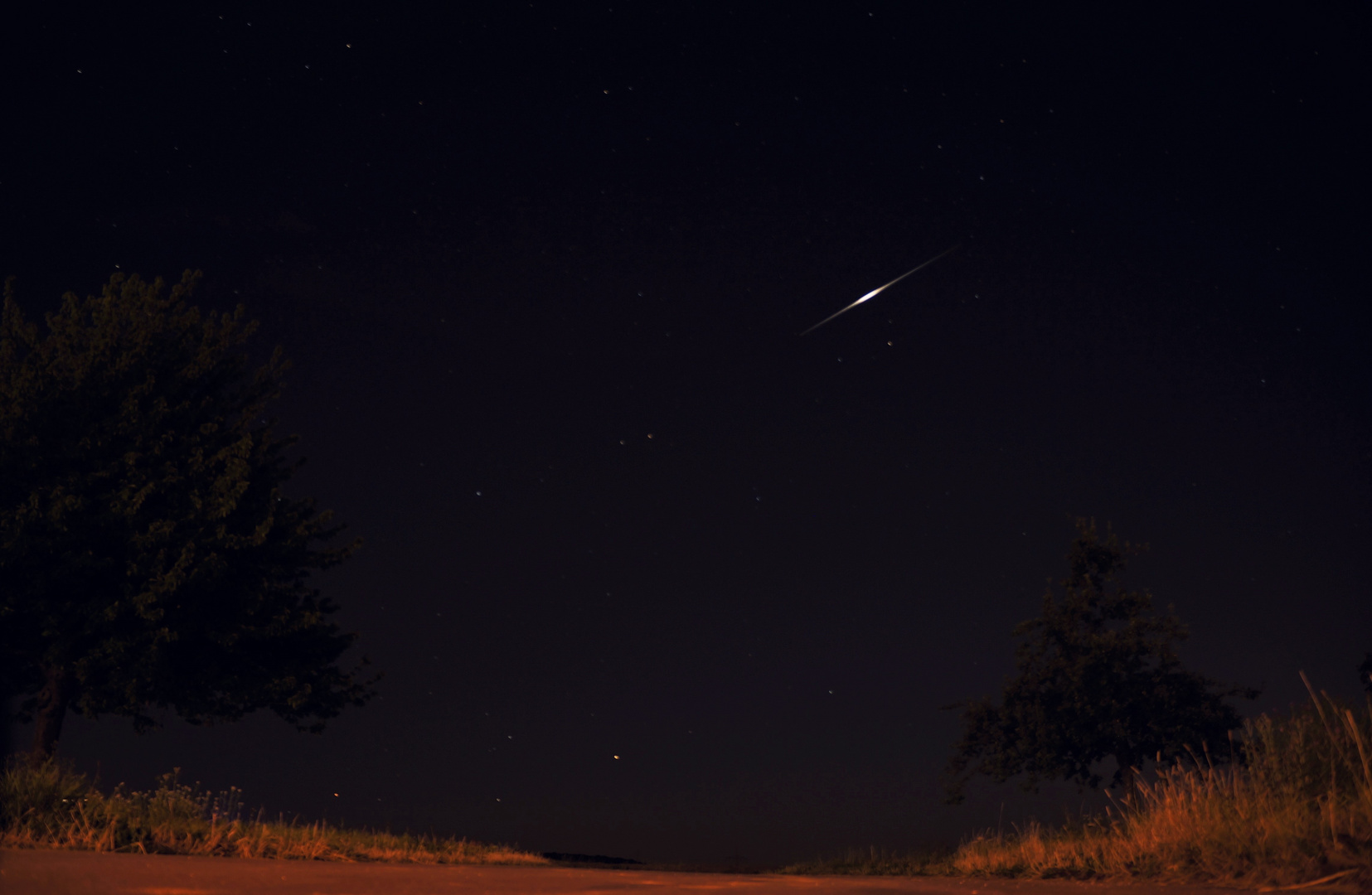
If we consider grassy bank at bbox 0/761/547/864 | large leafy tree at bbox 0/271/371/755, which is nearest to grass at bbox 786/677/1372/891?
grassy bank at bbox 0/761/547/864

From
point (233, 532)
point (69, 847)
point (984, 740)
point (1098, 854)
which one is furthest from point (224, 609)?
point (984, 740)

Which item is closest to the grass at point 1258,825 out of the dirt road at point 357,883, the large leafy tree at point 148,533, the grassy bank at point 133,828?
the dirt road at point 357,883

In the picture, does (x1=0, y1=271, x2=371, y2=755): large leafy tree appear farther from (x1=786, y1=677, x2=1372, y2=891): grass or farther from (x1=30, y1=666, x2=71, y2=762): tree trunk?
(x1=786, y1=677, x2=1372, y2=891): grass

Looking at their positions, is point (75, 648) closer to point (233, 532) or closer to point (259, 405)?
point (233, 532)

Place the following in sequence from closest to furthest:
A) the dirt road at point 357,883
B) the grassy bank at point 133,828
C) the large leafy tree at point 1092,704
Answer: the dirt road at point 357,883 < the grassy bank at point 133,828 < the large leafy tree at point 1092,704

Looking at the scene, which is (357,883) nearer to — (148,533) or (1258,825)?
(1258,825)

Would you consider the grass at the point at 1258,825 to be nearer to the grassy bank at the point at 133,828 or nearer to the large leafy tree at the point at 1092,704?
the grassy bank at the point at 133,828

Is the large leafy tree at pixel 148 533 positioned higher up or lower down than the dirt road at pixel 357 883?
higher up

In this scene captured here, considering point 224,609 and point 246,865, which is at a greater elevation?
point 224,609

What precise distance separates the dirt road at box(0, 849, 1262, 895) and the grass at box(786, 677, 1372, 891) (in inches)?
20.0

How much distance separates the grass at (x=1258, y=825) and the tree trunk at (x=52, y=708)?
1441cm

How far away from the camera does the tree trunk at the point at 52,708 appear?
15117 mm

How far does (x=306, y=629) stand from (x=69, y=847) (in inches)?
366

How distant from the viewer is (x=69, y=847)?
797 centimetres
